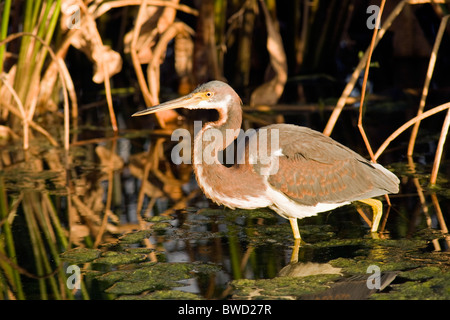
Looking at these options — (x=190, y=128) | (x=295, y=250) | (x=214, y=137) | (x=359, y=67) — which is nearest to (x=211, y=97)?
(x=214, y=137)

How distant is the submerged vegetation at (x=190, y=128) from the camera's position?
4613 mm

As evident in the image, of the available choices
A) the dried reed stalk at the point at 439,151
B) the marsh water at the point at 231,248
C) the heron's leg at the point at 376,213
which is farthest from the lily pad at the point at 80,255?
the dried reed stalk at the point at 439,151

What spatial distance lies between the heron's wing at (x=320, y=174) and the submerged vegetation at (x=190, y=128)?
33cm

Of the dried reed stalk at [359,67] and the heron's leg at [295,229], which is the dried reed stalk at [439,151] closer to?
the dried reed stalk at [359,67]

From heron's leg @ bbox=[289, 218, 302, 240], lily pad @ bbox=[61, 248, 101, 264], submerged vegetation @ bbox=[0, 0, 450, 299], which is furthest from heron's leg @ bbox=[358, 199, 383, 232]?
lily pad @ bbox=[61, 248, 101, 264]

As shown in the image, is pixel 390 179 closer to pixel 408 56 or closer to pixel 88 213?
pixel 88 213

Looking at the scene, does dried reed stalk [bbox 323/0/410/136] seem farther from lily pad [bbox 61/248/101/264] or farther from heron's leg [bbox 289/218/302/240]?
lily pad [bbox 61/248/101/264]

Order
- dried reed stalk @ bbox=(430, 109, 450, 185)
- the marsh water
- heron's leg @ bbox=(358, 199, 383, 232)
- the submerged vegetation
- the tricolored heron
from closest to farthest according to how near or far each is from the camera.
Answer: the marsh water → the submerged vegetation → the tricolored heron → heron's leg @ bbox=(358, 199, 383, 232) → dried reed stalk @ bbox=(430, 109, 450, 185)

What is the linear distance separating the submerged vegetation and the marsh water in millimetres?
17

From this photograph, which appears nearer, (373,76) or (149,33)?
(149,33)

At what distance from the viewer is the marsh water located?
4285 millimetres

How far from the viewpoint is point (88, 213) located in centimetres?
596
